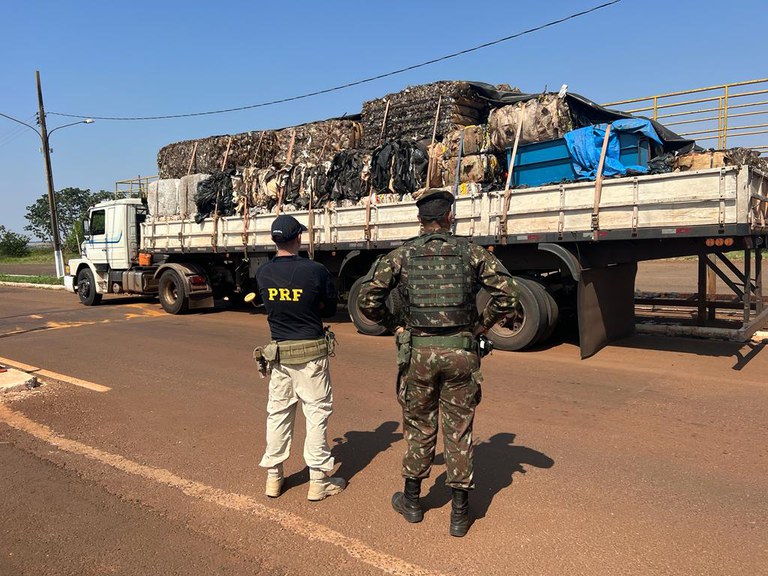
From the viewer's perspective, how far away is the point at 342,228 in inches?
380

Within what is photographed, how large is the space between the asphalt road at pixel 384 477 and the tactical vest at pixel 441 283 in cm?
112

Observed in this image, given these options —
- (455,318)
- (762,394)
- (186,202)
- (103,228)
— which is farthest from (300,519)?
(103,228)

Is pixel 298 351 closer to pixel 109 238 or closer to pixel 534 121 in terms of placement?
pixel 534 121

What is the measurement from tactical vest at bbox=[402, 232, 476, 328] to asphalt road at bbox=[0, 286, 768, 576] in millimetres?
1120

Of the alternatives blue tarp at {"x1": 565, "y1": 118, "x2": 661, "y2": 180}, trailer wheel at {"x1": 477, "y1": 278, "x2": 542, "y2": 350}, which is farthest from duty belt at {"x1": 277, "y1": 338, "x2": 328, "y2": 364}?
blue tarp at {"x1": 565, "y1": 118, "x2": 661, "y2": 180}

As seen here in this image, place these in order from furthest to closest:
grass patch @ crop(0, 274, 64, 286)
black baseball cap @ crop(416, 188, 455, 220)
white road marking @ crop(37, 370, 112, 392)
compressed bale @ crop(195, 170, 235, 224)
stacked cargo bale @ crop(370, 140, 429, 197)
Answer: grass patch @ crop(0, 274, 64, 286), compressed bale @ crop(195, 170, 235, 224), stacked cargo bale @ crop(370, 140, 429, 197), white road marking @ crop(37, 370, 112, 392), black baseball cap @ crop(416, 188, 455, 220)

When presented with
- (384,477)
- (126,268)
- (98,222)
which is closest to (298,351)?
(384,477)

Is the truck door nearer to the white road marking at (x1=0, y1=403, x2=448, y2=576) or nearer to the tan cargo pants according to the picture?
the white road marking at (x1=0, y1=403, x2=448, y2=576)

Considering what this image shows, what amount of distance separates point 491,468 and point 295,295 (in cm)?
175

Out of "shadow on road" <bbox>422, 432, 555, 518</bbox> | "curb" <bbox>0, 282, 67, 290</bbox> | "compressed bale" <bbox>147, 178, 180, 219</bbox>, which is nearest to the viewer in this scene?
"shadow on road" <bbox>422, 432, 555, 518</bbox>

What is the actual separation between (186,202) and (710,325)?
1036 cm

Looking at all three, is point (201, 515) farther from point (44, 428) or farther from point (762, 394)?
point (762, 394)

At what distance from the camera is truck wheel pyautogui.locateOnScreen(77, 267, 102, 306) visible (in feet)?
48.8

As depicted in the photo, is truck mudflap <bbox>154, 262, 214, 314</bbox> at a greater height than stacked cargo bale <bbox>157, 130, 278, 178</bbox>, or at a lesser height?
lesser
